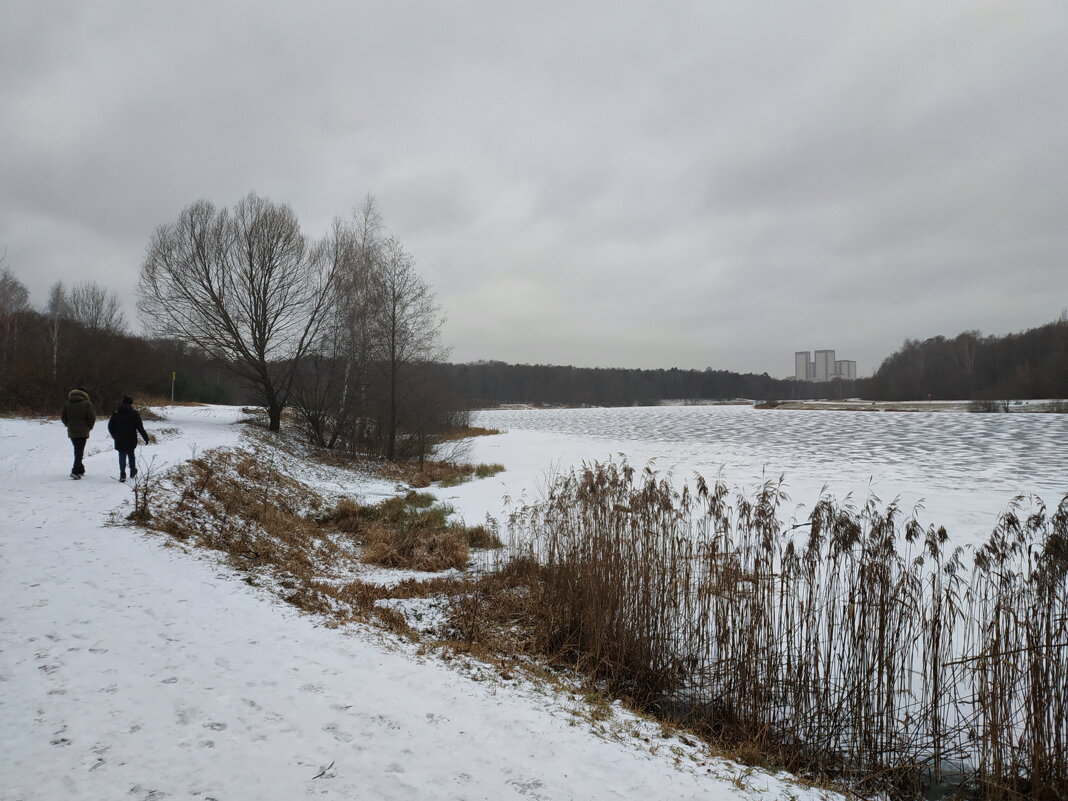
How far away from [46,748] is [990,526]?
12308 mm

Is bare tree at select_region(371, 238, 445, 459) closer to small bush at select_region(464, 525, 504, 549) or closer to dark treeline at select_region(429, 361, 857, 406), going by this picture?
small bush at select_region(464, 525, 504, 549)

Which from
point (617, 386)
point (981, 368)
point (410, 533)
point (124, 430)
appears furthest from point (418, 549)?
point (617, 386)

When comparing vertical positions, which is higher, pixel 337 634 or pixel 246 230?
pixel 246 230

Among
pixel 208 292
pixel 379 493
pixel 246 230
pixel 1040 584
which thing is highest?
pixel 246 230

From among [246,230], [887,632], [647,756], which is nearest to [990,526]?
[887,632]

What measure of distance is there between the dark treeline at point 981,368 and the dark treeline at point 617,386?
31064 mm

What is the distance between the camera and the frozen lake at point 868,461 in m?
12.3

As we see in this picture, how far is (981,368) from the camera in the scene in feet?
242

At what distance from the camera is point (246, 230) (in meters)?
22.0

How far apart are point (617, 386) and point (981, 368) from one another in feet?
229

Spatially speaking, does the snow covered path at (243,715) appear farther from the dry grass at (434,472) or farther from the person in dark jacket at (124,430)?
the dry grass at (434,472)

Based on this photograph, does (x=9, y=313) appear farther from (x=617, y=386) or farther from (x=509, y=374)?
(x=617, y=386)

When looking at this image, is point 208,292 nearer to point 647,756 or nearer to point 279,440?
point 279,440

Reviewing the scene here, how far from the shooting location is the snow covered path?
3.05m
